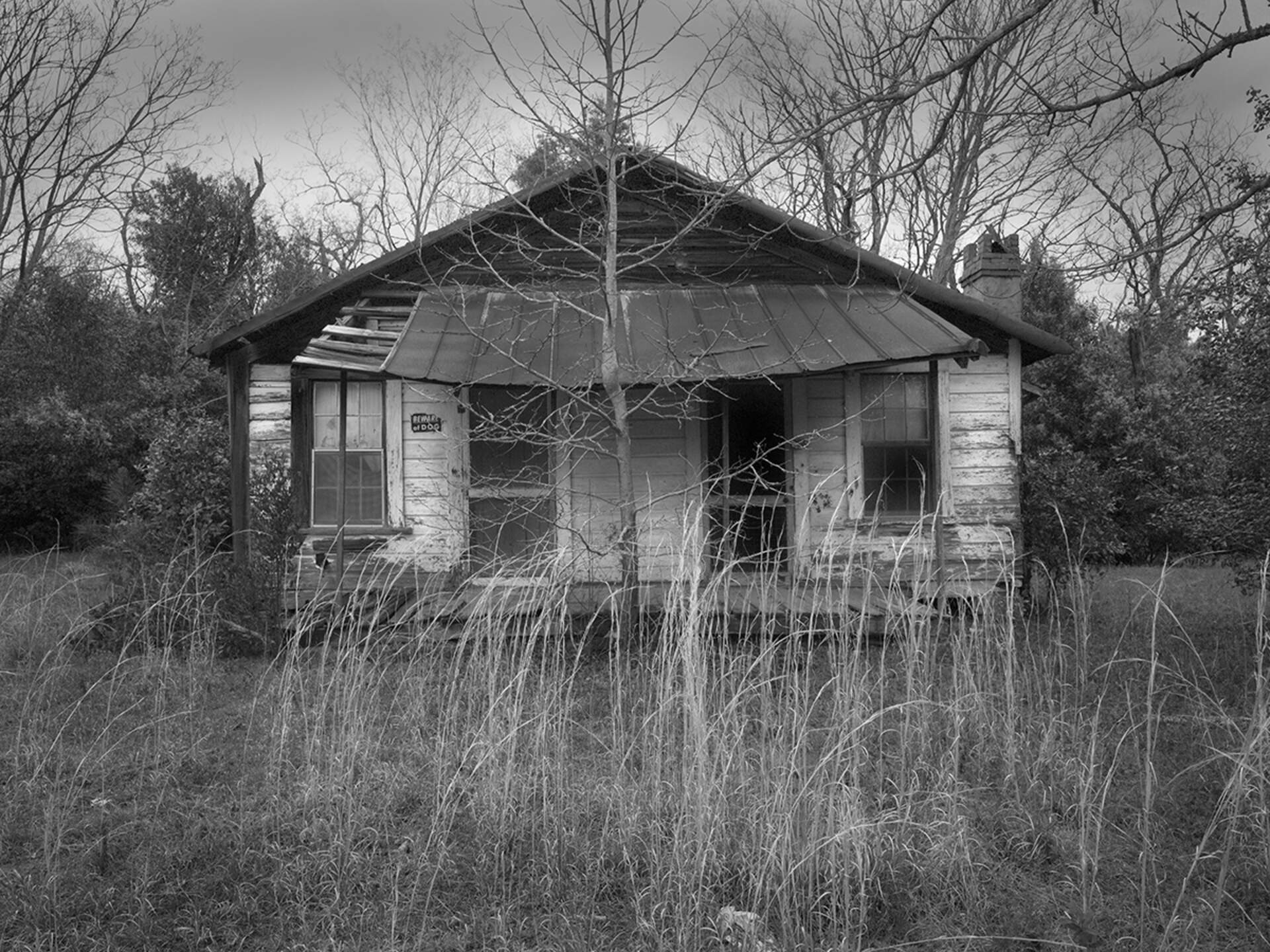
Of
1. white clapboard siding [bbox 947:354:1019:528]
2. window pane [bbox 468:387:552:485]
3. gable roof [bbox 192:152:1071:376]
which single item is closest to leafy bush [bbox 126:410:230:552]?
gable roof [bbox 192:152:1071:376]

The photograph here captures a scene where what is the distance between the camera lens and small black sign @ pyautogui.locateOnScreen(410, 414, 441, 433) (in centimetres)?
1052

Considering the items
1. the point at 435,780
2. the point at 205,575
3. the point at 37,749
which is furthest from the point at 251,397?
the point at 435,780

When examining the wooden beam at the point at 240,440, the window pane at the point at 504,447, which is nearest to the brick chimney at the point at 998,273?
the window pane at the point at 504,447

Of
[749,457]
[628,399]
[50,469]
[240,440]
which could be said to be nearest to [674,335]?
[628,399]

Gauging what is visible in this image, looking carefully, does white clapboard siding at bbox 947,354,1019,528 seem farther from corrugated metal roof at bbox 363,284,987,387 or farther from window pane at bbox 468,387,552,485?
window pane at bbox 468,387,552,485

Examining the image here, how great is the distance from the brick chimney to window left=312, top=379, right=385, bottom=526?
6.67m

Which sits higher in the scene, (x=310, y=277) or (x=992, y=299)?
(x=310, y=277)

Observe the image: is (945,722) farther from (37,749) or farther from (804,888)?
(37,749)

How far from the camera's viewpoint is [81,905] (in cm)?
384

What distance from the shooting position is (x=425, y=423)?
34.5 feet

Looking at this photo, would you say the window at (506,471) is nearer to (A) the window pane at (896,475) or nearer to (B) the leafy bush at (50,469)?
(A) the window pane at (896,475)

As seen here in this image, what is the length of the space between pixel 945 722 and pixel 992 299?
25.1ft

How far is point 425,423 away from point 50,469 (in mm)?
11472

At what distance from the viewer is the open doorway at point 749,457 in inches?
402
